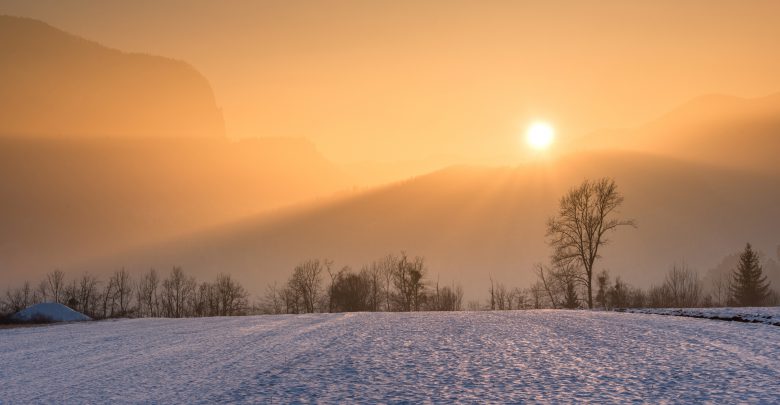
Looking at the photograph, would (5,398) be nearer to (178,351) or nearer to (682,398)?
A: (178,351)

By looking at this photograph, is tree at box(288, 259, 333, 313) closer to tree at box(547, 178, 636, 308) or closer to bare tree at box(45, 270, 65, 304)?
bare tree at box(45, 270, 65, 304)

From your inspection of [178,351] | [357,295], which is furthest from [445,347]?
[357,295]

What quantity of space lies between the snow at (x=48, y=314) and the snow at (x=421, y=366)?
30.0 meters

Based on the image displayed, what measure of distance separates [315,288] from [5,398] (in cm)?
11388

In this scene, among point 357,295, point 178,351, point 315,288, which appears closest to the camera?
point 178,351

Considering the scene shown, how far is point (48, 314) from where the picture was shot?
175 feet

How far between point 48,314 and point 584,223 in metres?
55.7

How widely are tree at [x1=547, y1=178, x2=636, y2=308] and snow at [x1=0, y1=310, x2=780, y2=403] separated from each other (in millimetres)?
37390

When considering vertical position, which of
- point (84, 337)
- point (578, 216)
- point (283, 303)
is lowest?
point (283, 303)

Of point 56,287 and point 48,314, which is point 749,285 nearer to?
point 48,314

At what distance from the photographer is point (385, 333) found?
960 inches

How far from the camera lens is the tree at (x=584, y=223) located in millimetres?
62656

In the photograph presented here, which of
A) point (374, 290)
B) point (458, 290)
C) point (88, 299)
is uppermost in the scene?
point (374, 290)

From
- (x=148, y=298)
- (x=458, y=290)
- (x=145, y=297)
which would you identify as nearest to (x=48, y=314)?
(x=458, y=290)
